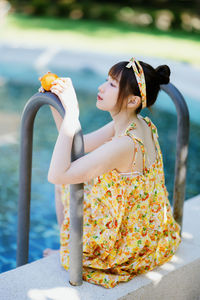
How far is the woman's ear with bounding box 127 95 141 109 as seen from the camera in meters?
2.31

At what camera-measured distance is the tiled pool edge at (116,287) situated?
2.14m

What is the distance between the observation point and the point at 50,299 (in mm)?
2105

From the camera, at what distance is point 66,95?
6.86ft

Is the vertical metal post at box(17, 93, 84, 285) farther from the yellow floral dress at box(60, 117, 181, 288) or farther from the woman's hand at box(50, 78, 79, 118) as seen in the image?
the yellow floral dress at box(60, 117, 181, 288)

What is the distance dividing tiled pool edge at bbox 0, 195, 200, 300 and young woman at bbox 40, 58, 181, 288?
54 mm

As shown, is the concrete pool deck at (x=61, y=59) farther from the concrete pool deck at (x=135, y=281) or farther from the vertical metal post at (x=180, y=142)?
the concrete pool deck at (x=135, y=281)

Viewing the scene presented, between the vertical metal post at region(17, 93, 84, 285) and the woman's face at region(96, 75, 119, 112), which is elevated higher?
the woman's face at region(96, 75, 119, 112)

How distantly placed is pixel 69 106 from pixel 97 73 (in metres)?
7.48

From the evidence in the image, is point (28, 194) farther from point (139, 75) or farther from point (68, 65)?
point (68, 65)

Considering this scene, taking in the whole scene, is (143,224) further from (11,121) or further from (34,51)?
(34,51)

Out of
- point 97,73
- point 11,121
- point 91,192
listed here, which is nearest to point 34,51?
point 97,73

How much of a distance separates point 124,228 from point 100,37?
10944 millimetres

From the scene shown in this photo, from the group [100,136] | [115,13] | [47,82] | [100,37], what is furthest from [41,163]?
[115,13]

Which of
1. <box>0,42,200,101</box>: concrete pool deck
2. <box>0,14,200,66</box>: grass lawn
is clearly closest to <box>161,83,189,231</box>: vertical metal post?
<box>0,42,200,101</box>: concrete pool deck
